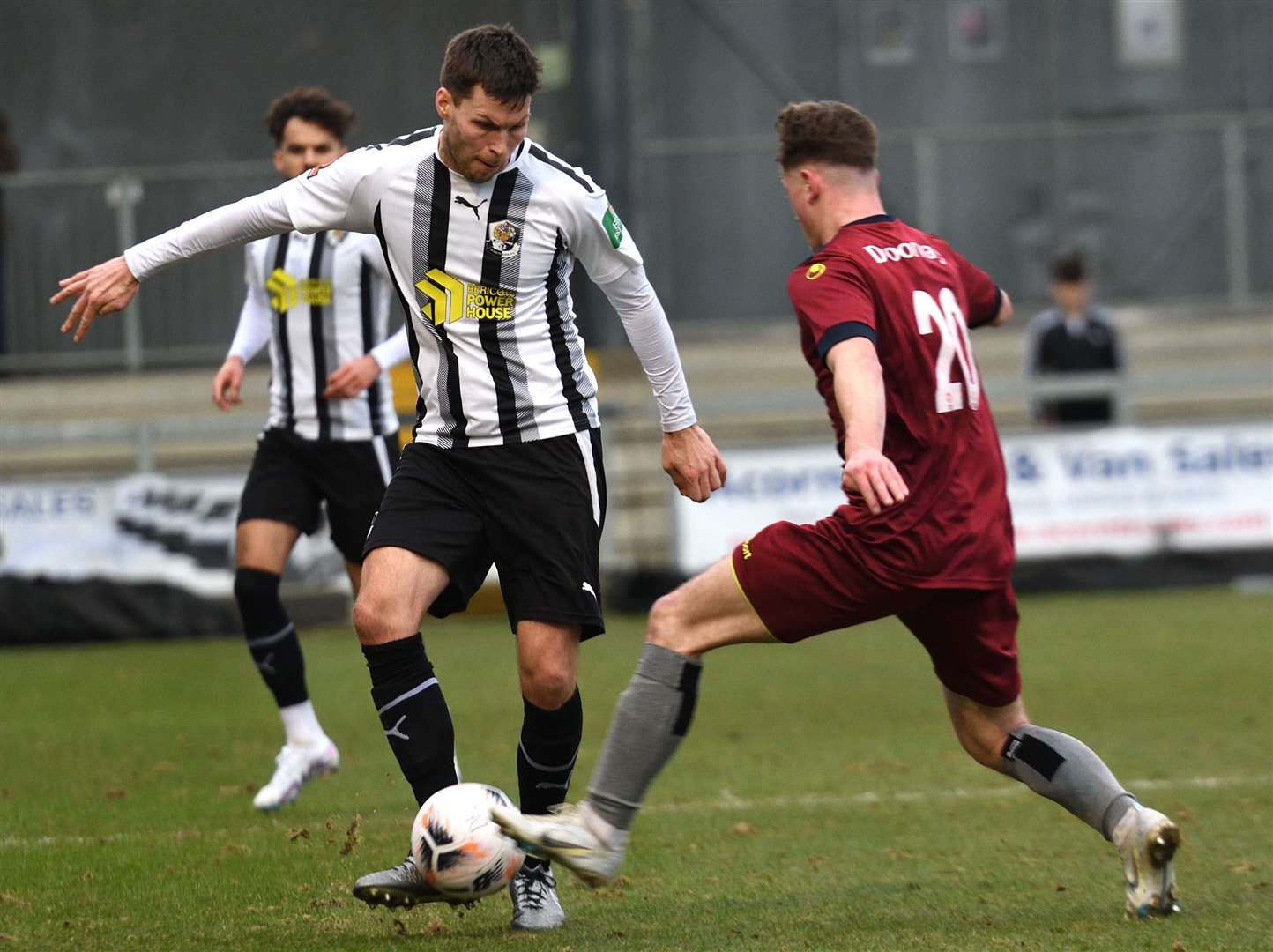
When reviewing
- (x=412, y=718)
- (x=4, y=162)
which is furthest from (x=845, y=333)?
(x=4, y=162)

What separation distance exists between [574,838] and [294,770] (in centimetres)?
251

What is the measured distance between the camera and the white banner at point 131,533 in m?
13.1

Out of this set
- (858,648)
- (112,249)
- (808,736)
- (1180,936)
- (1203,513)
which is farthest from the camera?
(112,249)

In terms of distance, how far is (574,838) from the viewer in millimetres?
4605

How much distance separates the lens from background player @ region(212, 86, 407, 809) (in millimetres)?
7035

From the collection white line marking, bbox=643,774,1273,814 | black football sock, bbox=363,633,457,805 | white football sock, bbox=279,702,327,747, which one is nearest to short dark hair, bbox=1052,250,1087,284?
white line marking, bbox=643,774,1273,814

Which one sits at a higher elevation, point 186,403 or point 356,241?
Result: point 356,241

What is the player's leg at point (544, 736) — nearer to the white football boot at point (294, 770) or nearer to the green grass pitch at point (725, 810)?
the green grass pitch at point (725, 810)

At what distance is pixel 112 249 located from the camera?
15812 millimetres

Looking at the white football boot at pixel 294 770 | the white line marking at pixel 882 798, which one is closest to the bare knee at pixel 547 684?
the white line marking at pixel 882 798

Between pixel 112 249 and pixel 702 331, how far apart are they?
4922 millimetres

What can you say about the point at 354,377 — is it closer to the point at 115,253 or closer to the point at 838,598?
the point at 838,598

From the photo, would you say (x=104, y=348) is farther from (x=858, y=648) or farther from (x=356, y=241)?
(x=356, y=241)

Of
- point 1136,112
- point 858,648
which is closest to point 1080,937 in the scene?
point 858,648
